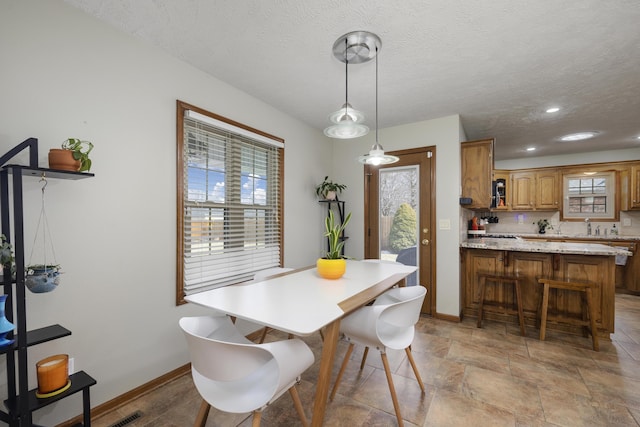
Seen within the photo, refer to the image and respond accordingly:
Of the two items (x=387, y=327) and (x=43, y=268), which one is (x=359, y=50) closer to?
(x=387, y=327)

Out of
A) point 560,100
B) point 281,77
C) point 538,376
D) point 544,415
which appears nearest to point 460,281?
point 538,376

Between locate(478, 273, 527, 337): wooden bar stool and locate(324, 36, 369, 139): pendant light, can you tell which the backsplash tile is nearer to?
locate(478, 273, 527, 337): wooden bar stool

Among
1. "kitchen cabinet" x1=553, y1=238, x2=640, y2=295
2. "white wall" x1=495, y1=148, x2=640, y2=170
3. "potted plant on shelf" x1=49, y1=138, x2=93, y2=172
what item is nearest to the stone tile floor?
"potted plant on shelf" x1=49, y1=138, x2=93, y2=172

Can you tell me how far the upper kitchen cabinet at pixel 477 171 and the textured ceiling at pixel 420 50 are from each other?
1.28ft

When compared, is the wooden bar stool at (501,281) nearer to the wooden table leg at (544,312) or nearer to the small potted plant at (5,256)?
the wooden table leg at (544,312)

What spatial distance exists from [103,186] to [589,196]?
732cm

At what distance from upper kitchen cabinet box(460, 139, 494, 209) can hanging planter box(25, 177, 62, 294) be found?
3.92 m

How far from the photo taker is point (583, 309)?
2.95 meters

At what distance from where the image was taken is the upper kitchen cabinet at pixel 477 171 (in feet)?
11.3

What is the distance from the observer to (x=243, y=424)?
1.70 meters

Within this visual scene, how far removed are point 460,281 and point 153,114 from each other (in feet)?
12.0

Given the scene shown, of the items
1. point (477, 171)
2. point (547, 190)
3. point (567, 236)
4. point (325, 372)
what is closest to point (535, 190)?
point (547, 190)

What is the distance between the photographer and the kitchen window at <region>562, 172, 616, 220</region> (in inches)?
200

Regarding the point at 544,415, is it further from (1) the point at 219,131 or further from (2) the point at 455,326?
(1) the point at 219,131
